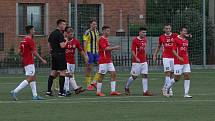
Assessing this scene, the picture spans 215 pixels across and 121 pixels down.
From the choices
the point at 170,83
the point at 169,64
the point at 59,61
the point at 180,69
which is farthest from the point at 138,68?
the point at 59,61

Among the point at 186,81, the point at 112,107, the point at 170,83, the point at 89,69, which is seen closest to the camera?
the point at 112,107

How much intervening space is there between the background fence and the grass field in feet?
42.8

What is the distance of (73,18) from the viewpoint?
36.3m

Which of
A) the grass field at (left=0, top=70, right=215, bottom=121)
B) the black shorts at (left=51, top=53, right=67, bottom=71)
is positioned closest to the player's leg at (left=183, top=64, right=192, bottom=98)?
the grass field at (left=0, top=70, right=215, bottom=121)

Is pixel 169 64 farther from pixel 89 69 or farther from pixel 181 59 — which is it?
pixel 89 69


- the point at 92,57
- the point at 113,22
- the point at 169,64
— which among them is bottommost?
the point at 169,64

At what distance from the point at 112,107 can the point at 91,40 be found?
24.8 ft

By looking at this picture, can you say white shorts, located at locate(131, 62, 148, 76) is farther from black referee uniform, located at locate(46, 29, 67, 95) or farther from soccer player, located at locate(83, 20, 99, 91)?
soccer player, located at locate(83, 20, 99, 91)

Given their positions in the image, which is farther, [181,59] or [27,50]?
[181,59]

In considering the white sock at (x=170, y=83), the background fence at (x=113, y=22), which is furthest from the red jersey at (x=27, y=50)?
the background fence at (x=113, y=22)

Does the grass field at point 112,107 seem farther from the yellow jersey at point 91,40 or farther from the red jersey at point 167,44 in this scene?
the yellow jersey at point 91,40

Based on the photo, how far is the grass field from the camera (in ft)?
49.6

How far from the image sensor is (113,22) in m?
39.9

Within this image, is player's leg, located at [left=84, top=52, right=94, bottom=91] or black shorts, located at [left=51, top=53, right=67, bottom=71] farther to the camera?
player's leg, located at [left=84, top=52, right=94, bottom=91]
